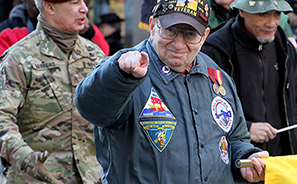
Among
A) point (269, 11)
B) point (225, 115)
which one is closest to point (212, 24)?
point (269, 11)

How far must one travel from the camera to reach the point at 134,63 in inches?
88.5

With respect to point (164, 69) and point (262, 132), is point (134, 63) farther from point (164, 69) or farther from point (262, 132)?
point (262, 132)

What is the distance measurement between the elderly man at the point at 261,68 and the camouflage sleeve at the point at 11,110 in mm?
1707

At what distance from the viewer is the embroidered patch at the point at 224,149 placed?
9.69 feet

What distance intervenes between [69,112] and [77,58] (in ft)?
1.48

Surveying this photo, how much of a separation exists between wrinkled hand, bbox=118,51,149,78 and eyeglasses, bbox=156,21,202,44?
575 mm

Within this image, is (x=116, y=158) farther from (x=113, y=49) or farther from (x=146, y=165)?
(x=113, y=49)

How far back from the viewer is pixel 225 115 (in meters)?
3.01

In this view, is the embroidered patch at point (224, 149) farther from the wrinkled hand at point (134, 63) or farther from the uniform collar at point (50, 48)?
the uniform collar at point (50, 48)

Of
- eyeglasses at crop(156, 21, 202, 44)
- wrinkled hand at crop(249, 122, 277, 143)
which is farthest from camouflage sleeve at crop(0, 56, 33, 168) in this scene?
wrinkled hand at crop(249, 122, 277, 143)

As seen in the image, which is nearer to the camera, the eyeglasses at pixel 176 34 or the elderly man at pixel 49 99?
the eyeglasses at pixel 176 34

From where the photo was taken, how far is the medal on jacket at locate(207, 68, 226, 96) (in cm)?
304

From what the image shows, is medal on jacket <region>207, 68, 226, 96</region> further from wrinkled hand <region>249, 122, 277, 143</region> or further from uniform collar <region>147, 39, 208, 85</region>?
wrinkled hand <region>249, 122, 277, 143</region>

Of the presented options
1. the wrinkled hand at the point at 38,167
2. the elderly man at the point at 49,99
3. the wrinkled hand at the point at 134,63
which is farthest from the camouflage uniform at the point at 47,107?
the wrinkled hand at the point at 134,63
